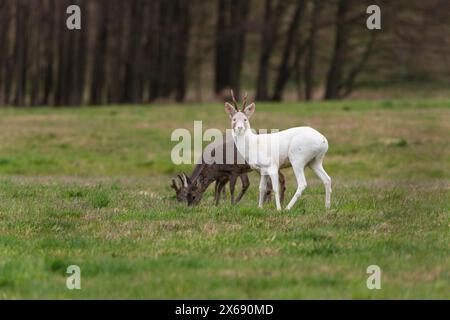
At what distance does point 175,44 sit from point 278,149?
42.5 m

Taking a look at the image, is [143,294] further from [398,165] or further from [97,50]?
[97,50]

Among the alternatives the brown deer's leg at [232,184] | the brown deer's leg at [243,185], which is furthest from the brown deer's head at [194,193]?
the brown deer's leg at [243,185]

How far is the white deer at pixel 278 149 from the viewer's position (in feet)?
43.6

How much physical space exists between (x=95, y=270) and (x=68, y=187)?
303 inches

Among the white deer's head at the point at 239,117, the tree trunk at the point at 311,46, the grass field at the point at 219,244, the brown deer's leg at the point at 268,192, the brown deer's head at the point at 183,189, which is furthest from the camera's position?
the tree trunk at the point at 311,46

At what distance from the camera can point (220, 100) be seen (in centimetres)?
5262

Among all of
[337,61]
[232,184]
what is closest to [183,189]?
[232,184]

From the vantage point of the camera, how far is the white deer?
43.6 ft

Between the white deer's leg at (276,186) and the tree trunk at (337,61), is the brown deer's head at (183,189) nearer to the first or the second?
the white deer's leg at (276,186)

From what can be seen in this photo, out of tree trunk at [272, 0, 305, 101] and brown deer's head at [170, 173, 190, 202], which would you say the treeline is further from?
brown deer's head at [170, 173, 190, 202]

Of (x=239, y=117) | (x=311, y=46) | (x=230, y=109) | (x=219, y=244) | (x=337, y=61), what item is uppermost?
(x=311, y=46)

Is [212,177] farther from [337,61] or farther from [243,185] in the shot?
[337,61]

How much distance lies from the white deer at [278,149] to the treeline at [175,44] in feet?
127

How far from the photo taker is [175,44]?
55.4m
